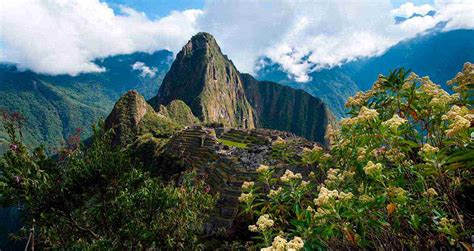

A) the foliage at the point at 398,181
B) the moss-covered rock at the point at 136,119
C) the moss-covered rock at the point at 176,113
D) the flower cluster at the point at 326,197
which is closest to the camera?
the foliage at the point at 398,181

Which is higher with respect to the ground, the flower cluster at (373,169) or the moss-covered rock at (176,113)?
the moss-covered rock at (176,113)

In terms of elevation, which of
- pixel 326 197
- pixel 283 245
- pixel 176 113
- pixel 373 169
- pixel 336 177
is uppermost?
pixel 176 113

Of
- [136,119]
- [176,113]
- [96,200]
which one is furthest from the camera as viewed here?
[176,113]

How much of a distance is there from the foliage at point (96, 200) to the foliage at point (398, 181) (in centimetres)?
562

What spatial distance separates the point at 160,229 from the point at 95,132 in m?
3.99

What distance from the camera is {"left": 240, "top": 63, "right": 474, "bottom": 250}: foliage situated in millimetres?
3730

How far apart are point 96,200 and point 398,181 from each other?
34.1 feet

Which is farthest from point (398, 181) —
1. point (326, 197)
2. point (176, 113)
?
point (176, 113)

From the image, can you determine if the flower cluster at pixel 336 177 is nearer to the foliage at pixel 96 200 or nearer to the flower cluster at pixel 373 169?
the flower cluster at pixel 373 169

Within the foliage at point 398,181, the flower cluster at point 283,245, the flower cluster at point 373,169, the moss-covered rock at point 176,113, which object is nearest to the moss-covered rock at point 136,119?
the moss-covered rock at point 176,113

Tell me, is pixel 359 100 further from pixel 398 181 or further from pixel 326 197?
pixel 326 197

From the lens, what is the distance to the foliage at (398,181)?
12.2 feet

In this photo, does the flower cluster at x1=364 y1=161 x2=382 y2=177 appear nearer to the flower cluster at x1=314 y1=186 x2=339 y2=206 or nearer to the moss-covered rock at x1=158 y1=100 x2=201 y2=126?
the flower cluster at x1=314 y1=186 x2=339 y2=206

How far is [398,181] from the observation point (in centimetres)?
418
